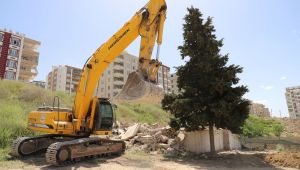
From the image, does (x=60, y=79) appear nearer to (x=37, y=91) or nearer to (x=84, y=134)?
(x=37, y=91)

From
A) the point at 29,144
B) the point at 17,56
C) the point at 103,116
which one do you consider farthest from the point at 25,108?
the point at 17,56

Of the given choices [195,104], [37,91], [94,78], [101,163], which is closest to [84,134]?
[101,163]

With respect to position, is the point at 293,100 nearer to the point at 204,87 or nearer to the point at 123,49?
the point at 204,87

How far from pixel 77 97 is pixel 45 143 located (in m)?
2.84

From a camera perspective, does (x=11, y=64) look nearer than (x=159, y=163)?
No

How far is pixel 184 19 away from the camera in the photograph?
1513 cm

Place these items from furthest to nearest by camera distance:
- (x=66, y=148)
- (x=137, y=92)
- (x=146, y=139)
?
(x=137, y=92), (x=146, y=139), (x=66, y=148)

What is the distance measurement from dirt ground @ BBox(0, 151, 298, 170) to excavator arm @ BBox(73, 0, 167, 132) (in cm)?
186

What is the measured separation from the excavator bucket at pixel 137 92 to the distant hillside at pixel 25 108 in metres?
1.15

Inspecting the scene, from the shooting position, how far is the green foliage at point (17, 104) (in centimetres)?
1303

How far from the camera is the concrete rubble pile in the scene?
1429 centimetres

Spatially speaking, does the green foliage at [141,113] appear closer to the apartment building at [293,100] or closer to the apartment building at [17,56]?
the apartment building at [17,56]

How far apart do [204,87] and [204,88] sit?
0.11m

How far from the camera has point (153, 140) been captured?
14.7 m
